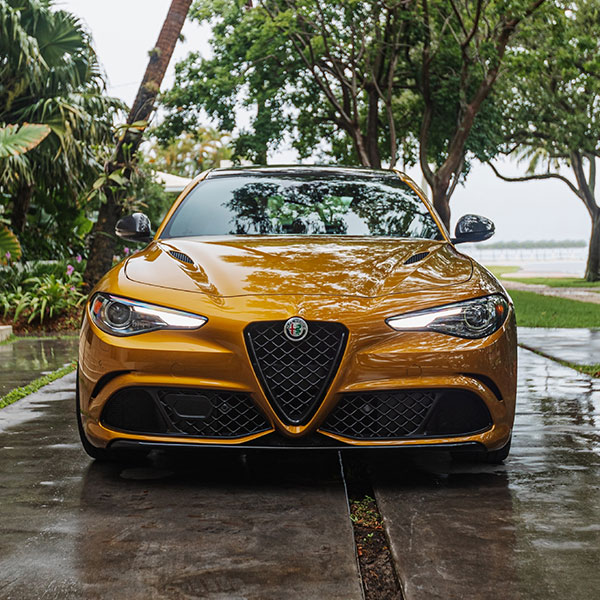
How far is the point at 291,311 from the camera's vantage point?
371 centimetres

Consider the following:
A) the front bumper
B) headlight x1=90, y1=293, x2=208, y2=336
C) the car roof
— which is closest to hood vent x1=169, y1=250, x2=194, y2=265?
headlight x1=90, y1=293, x2=208, y2=336

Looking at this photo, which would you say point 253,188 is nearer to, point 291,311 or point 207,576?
point 291,311

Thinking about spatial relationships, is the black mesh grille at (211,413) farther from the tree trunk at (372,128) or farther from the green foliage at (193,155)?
the green foliage at (193,155)

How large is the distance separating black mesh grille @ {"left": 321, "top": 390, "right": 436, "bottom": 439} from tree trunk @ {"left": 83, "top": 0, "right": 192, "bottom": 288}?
10900 millimetres

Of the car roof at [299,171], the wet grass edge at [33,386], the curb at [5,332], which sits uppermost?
the car roof at [299,171]

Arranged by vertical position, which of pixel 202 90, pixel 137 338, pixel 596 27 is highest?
pixel 596 27

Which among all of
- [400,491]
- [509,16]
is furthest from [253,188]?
[509,16]

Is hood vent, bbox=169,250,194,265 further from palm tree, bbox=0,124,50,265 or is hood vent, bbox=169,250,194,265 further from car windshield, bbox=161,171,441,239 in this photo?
palm tree, bbox=0,124,50,265

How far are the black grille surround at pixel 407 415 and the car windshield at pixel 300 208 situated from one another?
4.51 feet

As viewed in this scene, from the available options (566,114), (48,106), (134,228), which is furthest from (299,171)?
(566,114)

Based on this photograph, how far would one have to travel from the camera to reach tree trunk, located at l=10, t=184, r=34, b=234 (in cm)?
1449

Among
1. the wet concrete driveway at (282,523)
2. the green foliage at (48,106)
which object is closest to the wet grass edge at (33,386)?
the wet concrete driveway at (282,523)

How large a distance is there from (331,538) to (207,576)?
55 centimetres

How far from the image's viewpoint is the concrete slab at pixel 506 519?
2867 millimetres
